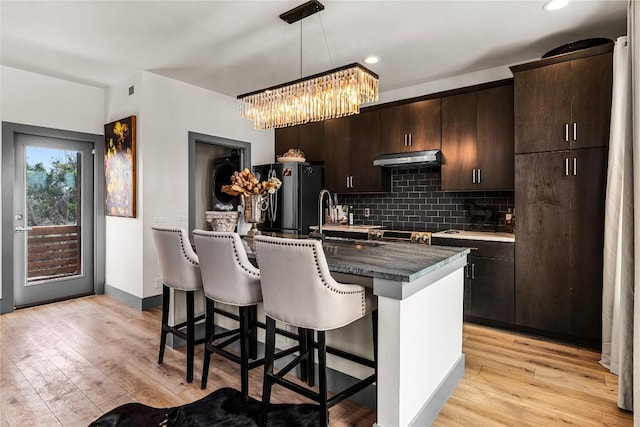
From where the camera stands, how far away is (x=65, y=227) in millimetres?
4480

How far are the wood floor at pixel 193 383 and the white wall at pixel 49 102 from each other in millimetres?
2325

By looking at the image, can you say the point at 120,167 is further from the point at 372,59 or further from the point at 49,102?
the point at 372,59

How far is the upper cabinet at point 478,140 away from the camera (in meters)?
3.61

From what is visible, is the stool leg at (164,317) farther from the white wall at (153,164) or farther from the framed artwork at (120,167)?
the framed artwork at (120,167)

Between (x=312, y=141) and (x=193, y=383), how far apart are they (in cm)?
363

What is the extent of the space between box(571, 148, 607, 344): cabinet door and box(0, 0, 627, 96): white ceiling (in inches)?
44.7

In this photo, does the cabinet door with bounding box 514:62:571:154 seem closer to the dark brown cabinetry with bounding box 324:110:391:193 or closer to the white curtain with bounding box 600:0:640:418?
the white curtain with bounding box 600:0:640:418

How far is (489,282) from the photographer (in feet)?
11.3

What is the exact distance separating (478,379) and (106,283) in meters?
4.51

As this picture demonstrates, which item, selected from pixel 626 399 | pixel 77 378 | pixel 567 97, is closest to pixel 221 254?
pixel 77 378

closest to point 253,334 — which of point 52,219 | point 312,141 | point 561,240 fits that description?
point 561,240

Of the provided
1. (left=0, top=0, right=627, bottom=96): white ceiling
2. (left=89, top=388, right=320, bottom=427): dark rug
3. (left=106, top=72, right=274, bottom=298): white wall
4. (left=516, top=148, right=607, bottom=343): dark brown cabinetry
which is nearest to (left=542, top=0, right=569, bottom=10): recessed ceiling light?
(left=0, top=0, right=627, bottom=96): white ceiling

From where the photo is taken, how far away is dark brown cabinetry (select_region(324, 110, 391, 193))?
4.61m

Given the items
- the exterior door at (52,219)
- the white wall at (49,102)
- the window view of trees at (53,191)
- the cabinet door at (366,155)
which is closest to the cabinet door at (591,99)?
the cabinet door at (366,155)
